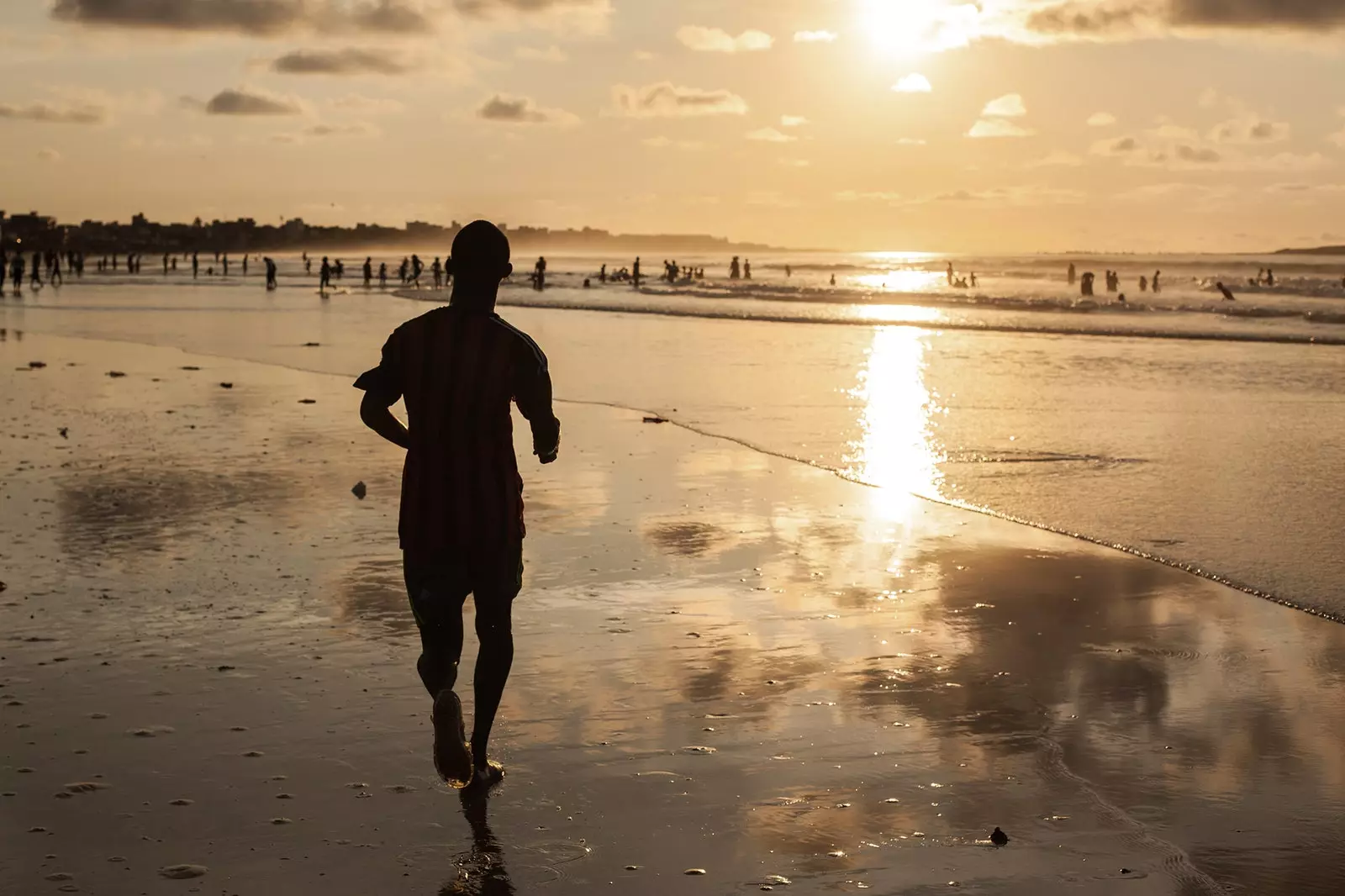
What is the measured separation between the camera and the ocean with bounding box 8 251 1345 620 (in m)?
11.7

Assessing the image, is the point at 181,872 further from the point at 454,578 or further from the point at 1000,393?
the point at 1000,393

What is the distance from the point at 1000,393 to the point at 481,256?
18.5 m

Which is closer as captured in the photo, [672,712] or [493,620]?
[493,620]

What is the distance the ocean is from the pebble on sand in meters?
6.54

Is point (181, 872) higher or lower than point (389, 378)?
lower

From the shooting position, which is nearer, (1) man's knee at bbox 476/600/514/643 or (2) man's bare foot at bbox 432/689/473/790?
(2) man's bare foot at bbox 432/689/473/790

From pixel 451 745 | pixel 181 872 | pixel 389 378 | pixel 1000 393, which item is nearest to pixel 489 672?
pixel 451 745

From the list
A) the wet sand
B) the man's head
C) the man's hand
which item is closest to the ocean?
the wet sand

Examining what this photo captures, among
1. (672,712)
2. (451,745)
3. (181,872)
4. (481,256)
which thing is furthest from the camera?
(672,712)

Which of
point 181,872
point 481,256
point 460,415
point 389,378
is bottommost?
point 181,872

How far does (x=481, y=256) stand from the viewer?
5324mm

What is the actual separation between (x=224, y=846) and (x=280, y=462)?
929 centimetres

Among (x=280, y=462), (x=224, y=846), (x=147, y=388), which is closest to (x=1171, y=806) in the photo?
(x=224, y=846)

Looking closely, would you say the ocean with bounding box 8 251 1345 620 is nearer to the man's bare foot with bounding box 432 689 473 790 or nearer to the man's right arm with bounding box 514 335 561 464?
the man's right arm with bounding box 514 335 561 464
